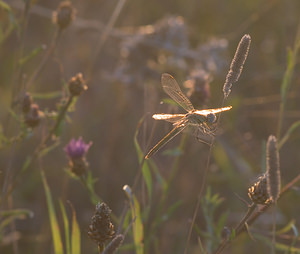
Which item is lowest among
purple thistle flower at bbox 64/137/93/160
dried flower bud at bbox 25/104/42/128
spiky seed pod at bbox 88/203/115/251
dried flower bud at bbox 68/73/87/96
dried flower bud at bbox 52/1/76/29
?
spiky seed pod at bbox 88/203/115/251

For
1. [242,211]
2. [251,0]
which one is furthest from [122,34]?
[251,0]

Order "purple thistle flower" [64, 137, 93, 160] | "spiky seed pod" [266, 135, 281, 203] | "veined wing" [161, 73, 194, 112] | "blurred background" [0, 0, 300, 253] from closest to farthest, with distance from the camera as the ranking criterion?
"spiky seed pod" [266, 135, 281, 203], "veined wing" [161, 73, 194, 112], "purple thistle flower" [64, 137, 93, 160], "blurred background" [0, 0, 300, 253]

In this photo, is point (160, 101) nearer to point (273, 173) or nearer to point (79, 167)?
point (79, 167)

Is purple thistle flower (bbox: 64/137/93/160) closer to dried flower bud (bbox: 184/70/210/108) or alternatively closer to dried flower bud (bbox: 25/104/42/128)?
dried flower bud (bbox: 25/104/42/128)

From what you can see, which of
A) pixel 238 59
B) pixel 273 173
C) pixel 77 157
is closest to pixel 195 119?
pixel 238 59

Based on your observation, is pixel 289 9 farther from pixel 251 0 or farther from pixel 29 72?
pixel 29 72

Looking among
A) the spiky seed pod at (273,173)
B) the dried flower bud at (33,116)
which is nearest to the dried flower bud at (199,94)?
the dried flower bud at (33,116)

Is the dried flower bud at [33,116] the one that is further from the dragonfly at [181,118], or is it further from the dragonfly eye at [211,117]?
the dragonfly eye at [211,117]

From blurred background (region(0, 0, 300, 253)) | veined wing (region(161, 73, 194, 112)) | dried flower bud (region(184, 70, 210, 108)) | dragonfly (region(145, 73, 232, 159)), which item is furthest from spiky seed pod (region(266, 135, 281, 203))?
blurred background (region(0, 0, 300, 253))
